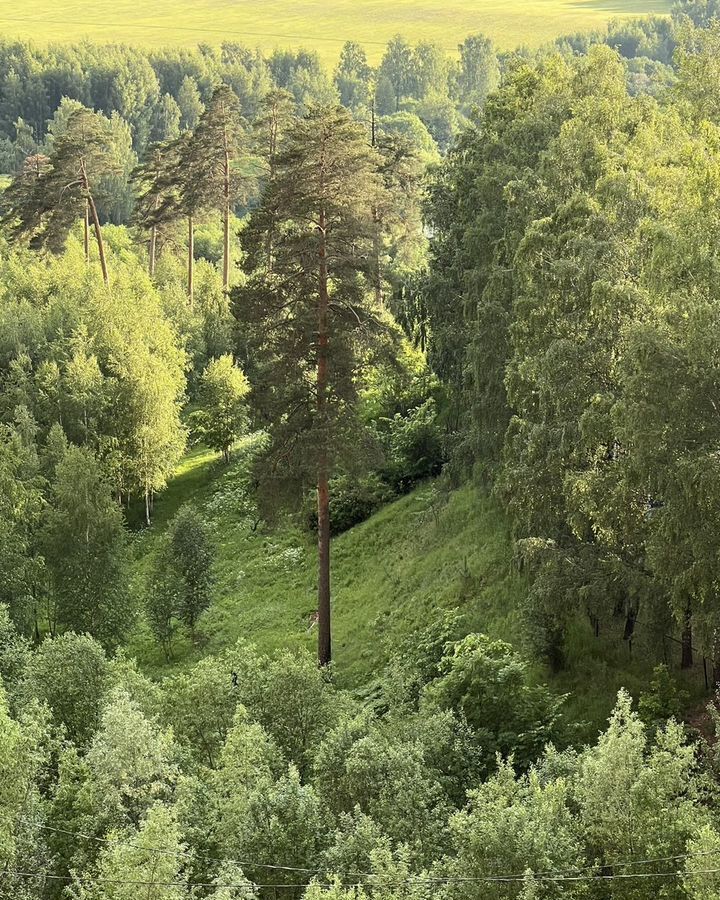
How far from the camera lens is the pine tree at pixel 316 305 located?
2555cm

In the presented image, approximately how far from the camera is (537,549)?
19828mm

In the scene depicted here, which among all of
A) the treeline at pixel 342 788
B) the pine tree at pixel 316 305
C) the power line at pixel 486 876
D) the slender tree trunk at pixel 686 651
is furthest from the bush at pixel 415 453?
the power line at pixel 486 876

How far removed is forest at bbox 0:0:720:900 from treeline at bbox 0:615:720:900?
61 millimetres

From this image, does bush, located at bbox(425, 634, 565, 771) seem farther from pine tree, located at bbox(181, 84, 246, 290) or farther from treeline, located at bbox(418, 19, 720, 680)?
pine tree, located at bbox(181, 84, 246, 290)

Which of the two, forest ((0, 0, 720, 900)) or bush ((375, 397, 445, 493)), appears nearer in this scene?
forest ((0, 0, 720, 900))

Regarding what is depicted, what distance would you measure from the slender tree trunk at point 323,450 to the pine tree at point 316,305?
3 cm

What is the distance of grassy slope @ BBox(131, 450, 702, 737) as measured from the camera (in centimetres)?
2141

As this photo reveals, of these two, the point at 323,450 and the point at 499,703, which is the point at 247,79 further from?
the point at 499,703

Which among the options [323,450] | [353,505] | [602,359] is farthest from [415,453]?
[602,359]

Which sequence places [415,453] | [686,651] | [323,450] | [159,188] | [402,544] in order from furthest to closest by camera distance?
[159,188], [415,453], [402,544], [323,450], [686,651]

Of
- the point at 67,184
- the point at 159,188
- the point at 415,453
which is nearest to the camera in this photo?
the point at 415,453

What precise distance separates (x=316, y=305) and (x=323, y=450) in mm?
3542

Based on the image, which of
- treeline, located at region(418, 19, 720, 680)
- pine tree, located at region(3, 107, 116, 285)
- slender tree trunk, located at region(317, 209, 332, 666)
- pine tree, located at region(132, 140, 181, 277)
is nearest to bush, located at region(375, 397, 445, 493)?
treeline, located at region(418, 19, 720, 680)

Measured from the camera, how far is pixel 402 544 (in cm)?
3269
